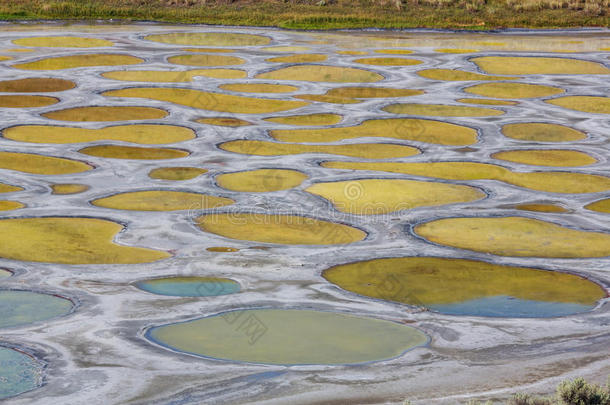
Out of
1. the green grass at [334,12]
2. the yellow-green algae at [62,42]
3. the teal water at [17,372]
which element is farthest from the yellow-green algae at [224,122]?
the green grass at [334,12]

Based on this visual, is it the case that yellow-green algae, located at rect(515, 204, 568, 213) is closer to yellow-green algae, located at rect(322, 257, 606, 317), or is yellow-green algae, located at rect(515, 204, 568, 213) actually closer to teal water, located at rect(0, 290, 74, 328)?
yellow-green algae, located at rect(322, 257, 606, 317)

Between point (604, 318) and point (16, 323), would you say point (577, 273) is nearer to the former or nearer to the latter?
point (604, 318)

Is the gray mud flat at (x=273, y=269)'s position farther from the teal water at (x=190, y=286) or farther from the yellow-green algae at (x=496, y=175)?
the yellow-green algae at (x=496, y=175)

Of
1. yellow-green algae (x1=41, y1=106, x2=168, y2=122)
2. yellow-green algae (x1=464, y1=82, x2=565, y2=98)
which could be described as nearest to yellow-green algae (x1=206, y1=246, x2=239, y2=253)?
yellow-green algae (x1=41, y1=106, x2=168, y2=122)

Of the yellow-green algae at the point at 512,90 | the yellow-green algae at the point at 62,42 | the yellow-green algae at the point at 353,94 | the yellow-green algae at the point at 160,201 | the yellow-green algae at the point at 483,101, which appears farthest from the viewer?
the yellow-green algae at the point at 62,42

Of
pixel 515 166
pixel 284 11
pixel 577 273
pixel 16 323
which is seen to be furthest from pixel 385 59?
pixel 16 323

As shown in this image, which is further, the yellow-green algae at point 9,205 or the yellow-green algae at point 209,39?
the yellow-green algae at point 209,39

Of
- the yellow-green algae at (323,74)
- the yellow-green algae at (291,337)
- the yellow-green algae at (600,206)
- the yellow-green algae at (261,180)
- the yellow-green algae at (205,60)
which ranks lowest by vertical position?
the yellow-green algae at (600,206)
